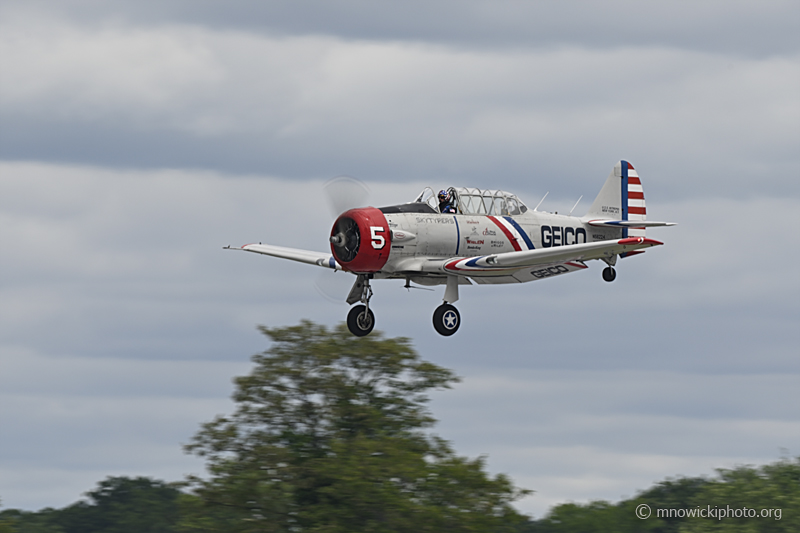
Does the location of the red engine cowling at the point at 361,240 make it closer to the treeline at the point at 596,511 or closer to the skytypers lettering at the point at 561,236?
the skytypers lettering at the point at 561,236

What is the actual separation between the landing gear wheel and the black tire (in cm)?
152

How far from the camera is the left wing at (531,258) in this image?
2380 centimetres

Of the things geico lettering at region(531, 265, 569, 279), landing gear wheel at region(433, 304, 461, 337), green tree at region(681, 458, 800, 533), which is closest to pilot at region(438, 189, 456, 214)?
landing gear wheel at region(433, 304, 461, 337)

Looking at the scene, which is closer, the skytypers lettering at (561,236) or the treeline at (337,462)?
the skytypers lettering at (561,236)

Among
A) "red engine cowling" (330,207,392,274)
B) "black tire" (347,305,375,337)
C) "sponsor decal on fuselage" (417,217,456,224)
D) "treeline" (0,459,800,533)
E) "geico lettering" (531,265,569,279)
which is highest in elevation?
"sponsor decal on fuselage" (417,217,456,224)

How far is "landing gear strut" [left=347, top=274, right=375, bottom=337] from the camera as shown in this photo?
25.3 meters

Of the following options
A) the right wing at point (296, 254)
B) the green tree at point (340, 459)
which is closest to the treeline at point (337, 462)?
the green tree at point (340, 459)

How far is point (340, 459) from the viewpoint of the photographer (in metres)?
42.8

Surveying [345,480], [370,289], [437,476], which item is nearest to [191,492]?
[345,480]

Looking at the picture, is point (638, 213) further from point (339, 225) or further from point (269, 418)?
point (269, 418)

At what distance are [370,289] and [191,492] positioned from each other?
22535 millimetres

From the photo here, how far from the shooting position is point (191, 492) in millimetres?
44875

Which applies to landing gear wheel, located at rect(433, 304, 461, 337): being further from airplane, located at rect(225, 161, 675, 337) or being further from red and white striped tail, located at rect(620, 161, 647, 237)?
red and white striped tail, located at rect(620, 161, 647, 237)

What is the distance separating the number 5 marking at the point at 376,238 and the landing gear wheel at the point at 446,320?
2108 millimetres
